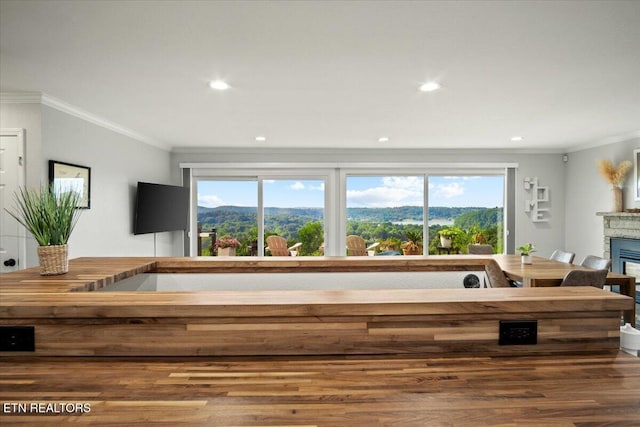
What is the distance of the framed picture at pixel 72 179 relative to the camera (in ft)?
10.9

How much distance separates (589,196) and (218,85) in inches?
230

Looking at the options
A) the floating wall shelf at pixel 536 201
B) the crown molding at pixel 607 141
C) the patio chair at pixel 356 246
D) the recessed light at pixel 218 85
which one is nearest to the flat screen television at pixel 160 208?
the recessed light at pixel 218 85

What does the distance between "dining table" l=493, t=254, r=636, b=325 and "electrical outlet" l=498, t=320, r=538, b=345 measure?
1885 millimetres

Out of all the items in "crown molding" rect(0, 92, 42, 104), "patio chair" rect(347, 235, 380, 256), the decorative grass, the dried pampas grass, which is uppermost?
"crown molding" rect(0, 92, 42, 104)

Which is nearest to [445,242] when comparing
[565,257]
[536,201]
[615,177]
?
[536,201]

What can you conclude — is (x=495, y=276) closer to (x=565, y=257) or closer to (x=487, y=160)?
(x=565, y=257)

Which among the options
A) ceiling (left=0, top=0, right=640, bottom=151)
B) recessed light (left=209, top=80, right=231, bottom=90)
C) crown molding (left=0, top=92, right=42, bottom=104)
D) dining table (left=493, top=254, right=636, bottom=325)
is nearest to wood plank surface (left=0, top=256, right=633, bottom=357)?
ceiling (left=0, top=0, right=640, bottom=151)

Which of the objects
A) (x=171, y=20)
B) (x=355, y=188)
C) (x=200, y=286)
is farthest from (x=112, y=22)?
(x=355, y=188)

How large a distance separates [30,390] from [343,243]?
17.8ft

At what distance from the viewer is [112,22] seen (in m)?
1.93

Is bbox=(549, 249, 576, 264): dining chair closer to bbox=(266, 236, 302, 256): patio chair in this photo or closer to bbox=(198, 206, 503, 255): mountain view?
bbox=(198, 206, 503, 255): mountain view

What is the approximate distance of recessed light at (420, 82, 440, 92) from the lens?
288 cm

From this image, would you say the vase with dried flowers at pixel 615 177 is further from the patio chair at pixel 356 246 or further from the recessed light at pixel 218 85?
the recessed light at pixel 218 85

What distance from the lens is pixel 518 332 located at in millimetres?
1184
